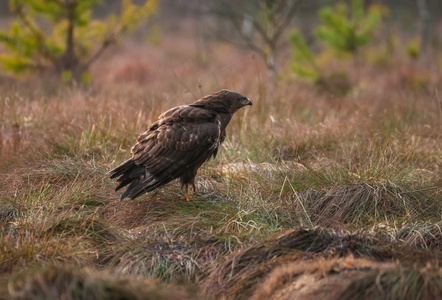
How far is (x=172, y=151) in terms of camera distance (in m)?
4.11

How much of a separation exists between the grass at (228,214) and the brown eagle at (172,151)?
0.85 ft

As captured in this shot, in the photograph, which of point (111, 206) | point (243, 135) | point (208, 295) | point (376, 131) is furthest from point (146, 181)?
point (376, 131)

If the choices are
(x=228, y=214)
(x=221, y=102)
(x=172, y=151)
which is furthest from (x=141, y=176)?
(x=221, y=102)

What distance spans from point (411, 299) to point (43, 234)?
2593 mm

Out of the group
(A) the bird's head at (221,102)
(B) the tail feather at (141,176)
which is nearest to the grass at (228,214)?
(B) the tail feather at (141,176)

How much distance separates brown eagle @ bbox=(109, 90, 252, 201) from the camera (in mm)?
4074

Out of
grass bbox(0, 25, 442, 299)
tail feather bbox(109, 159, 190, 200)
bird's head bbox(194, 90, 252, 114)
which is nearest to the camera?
grass bbox(0, 25, 442, 299)

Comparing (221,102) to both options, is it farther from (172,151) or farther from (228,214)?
(228,214)

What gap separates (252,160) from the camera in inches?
203

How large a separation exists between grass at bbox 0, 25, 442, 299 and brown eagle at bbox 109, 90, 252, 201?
259 mm

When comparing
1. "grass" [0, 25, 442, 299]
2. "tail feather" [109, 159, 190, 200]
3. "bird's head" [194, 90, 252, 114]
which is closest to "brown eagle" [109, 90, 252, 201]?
"tail feather" [109, 159, 190, 200]

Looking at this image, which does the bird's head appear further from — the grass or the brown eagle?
the grass

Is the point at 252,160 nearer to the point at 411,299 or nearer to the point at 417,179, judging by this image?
the point at 417,179

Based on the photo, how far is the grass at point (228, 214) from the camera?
8.89ft
